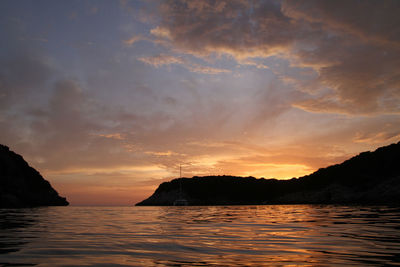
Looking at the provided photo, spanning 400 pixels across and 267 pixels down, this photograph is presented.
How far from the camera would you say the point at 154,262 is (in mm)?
8742

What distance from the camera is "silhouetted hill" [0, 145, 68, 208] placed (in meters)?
141

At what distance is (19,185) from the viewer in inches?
6516

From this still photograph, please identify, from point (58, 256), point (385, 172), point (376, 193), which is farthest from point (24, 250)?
point (385, 172)

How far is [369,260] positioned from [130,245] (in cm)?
892

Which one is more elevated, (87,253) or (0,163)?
(0,163)

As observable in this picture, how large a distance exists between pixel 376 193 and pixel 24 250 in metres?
202

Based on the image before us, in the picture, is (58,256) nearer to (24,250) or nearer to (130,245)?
(24,250)

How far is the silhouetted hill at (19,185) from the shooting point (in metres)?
141

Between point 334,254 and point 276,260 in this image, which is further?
point 334,254

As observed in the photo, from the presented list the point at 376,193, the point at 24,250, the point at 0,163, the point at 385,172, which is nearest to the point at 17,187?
the point at 0,163

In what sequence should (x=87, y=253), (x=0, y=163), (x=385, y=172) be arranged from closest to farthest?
(x=87, y=253) → (x=0, y=163) → (x=385, y=172)

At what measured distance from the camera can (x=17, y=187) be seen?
162 metres

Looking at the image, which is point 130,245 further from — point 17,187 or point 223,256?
point 17,187

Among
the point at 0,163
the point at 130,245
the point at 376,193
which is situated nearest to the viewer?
the point at 130,245
